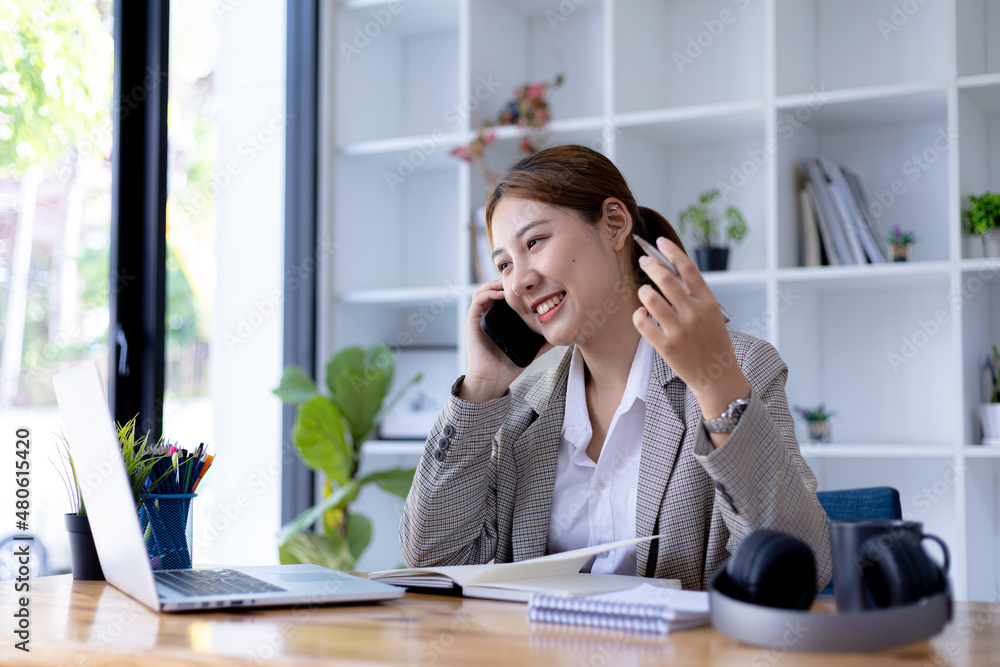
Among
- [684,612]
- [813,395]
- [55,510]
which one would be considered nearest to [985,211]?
[813,395]

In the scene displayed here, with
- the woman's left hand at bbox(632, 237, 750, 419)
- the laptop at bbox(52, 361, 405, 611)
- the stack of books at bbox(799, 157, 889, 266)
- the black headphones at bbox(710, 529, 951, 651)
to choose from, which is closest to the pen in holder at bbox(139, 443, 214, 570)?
the laptop at bbox(52, 361, 405, 611)

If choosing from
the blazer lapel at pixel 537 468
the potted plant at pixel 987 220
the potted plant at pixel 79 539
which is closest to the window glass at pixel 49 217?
the potted plant at pixel 79 539

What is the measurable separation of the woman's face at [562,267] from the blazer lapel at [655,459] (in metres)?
0.22

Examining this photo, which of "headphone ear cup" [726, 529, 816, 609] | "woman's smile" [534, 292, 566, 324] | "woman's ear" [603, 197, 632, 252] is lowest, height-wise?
"headphone ear cup" [726, 529, 816, 609]

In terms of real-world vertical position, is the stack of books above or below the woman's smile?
above

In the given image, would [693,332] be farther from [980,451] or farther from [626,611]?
[980,451]

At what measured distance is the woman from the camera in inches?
53.9

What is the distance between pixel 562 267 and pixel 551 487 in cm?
37

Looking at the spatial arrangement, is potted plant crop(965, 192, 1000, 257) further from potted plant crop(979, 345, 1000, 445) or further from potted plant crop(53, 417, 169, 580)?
potted plant crop(53, 417, 169, 580)

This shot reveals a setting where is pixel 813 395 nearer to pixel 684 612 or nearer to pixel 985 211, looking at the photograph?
pixel 985 211

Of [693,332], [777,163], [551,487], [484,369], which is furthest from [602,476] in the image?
[777,163]

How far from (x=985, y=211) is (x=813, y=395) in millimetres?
694

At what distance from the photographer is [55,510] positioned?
7.53 feet

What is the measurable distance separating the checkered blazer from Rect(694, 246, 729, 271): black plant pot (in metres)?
1.17
